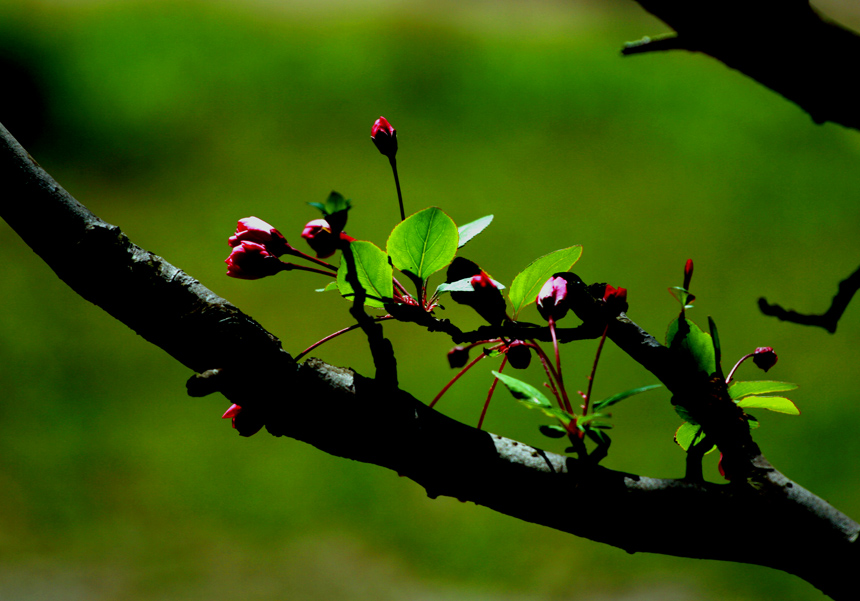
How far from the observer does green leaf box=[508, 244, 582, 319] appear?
0.40 metres

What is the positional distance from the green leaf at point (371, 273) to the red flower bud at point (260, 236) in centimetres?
6

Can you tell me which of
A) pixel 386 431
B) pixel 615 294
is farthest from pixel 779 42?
pixel 386 431

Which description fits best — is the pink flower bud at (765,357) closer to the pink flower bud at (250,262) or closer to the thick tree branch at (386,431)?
the thick tree branch at (386,431)

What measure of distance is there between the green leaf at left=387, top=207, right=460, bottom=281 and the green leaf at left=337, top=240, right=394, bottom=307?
0.01m

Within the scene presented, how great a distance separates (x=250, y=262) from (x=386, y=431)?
133mm

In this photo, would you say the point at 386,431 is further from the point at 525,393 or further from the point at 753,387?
the point at 753,387

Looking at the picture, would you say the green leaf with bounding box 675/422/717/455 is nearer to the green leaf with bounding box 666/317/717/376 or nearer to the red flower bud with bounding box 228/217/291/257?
the green leaf with bounding box 666/317/717/376

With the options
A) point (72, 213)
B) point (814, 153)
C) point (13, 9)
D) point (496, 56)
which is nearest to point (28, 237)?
point (72, 213)

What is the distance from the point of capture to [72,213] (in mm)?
348

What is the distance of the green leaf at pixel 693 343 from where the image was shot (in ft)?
1.28

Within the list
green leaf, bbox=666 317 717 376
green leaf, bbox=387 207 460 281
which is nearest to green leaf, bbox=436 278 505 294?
green leaf, bbox=387 207 460 281

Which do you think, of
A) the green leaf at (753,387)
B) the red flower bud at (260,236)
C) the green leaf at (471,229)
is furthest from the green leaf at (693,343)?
→ the red flower bud at (260,236)

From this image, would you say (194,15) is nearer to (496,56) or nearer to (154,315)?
(496,56)

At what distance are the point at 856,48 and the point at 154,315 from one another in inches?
14.3
